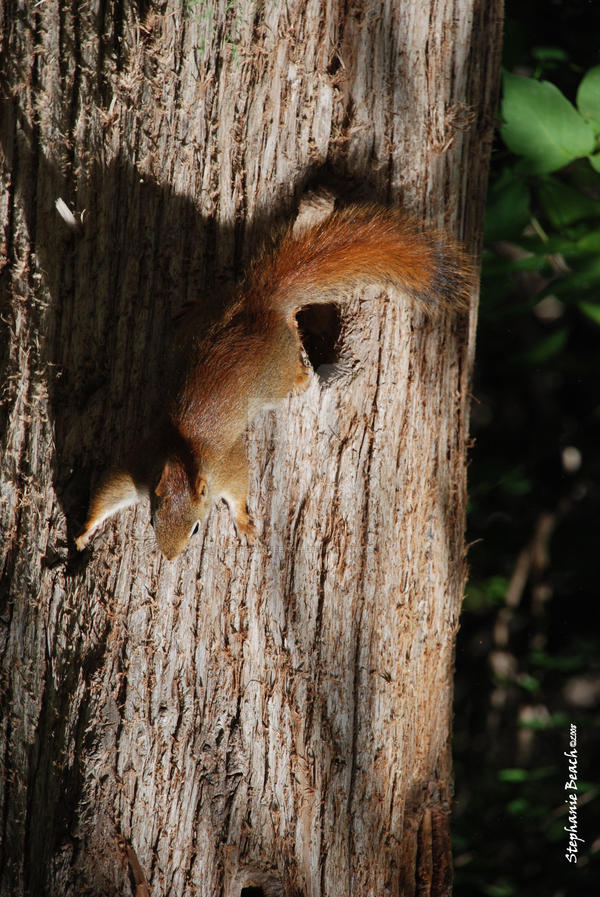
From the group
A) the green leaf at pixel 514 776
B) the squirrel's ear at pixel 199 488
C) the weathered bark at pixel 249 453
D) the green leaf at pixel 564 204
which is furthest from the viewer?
the green leaf at pixel 514 776

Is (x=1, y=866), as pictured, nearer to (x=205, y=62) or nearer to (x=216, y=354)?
(x=216, y=354)

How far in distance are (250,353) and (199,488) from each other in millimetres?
336

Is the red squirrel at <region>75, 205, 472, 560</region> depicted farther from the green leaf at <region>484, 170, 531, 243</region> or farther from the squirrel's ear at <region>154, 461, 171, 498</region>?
the green leaf at <region>484, 170, 531, 243</region>

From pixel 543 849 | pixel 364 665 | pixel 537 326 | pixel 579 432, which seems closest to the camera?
pixel 364 665

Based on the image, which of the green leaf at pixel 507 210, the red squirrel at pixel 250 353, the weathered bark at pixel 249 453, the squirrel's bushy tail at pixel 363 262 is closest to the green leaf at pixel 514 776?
the weathered bark at pixel 249 453

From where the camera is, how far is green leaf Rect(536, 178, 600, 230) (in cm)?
166

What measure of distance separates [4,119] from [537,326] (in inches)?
68.2

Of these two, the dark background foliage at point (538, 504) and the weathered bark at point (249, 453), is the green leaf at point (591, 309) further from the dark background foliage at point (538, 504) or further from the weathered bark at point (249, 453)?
the weathered bark at point (249, 453)

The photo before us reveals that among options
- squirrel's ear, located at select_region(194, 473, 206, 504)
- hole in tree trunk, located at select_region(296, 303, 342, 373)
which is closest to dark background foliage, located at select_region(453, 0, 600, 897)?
hole in tree trunk, located at select_region(296, 303, 342, 373)

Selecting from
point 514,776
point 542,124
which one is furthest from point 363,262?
point 514,776

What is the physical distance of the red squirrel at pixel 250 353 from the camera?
148 cm

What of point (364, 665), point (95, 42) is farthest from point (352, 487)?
point (95, 42)

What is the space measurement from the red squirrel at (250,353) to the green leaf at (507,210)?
0.53ft

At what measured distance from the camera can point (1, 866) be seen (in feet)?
4.84
